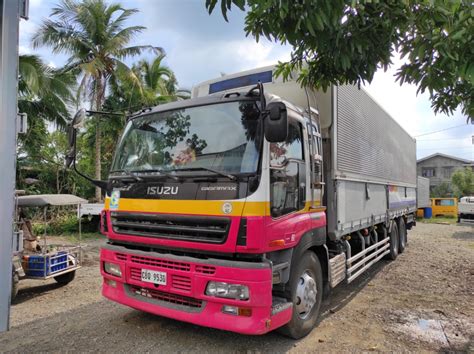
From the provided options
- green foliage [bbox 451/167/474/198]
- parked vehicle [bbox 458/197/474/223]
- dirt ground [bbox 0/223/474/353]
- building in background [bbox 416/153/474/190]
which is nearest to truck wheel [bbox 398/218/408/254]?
dirt ground [bbox 0/223/474/353]

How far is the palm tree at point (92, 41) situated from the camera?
605 inches

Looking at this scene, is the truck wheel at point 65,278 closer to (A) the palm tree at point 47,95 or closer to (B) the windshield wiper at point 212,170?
(B) the windshield wiper at point 212,170

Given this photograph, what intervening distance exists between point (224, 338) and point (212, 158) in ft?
6.76

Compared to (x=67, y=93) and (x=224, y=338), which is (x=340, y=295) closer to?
(x=224, y=338)

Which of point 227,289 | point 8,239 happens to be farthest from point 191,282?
point 8,239

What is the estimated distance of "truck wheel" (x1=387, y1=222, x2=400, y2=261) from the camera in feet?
29.1

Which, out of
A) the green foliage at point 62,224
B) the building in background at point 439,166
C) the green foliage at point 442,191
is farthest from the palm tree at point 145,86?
the building in background at point 439,166

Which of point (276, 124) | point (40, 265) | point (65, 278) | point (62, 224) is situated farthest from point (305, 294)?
point (62, 224)

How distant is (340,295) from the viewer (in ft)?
19.9

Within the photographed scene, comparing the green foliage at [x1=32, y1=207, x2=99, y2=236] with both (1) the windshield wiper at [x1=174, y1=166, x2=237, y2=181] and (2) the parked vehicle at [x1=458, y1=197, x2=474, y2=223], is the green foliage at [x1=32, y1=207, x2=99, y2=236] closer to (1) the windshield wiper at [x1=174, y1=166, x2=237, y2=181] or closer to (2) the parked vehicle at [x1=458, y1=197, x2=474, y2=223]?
(1) the windshield wiper at [x1=174, y1=166, x2=237, y2=181]

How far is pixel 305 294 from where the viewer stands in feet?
13.8

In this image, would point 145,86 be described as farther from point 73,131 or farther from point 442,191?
point 442,191

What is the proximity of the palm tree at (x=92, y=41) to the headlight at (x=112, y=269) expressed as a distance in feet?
39.3

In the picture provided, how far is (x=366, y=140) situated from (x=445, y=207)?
988 inches
